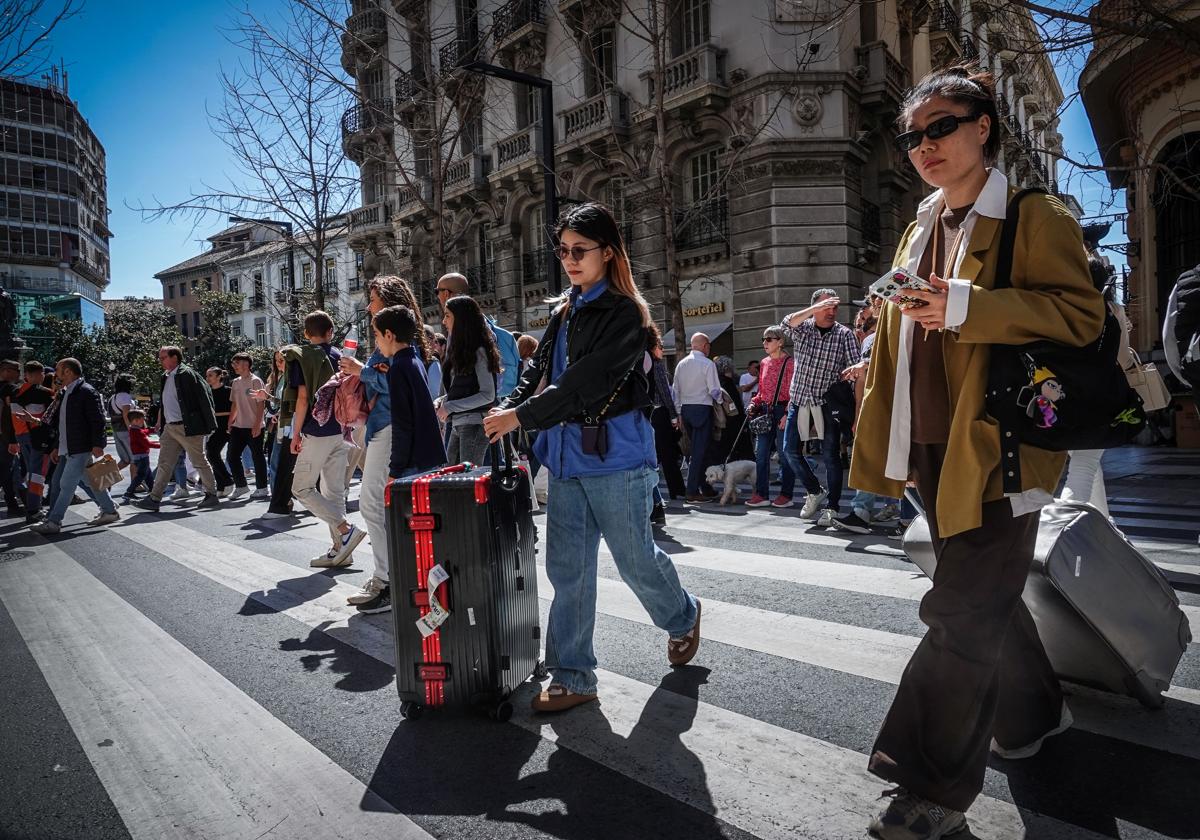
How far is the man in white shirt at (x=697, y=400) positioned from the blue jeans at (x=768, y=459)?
71 cm

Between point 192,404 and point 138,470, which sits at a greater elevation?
point 192,404

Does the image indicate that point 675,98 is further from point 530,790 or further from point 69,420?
point 530,790

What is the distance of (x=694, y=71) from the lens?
20453 millimetres

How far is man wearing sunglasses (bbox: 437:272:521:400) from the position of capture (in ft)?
20.6

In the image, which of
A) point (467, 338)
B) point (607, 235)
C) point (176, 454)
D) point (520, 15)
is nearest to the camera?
point (607, 235)

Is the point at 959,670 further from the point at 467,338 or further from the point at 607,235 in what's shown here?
the point at 467,338

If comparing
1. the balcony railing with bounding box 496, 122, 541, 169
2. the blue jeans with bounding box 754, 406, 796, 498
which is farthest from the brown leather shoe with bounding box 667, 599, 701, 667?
the balcony railing with bounding box 496, 122, 541, 169

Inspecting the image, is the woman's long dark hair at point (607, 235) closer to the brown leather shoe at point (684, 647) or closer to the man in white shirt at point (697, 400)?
the brown leather shoe at point (684, 647)

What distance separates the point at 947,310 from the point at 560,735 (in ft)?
6.64

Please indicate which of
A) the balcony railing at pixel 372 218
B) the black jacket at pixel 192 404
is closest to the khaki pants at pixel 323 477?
the black jacket at pixel 192 404

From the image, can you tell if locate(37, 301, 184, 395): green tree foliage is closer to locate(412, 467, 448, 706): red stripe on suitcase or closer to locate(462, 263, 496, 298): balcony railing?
locate(462, 263, 496, 298): balcony railing

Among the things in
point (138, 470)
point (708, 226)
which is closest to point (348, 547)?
point (138, 470)

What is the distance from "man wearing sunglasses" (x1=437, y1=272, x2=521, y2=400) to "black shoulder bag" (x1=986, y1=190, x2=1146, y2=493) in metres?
4.36

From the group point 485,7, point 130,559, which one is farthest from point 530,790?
point 485,7
